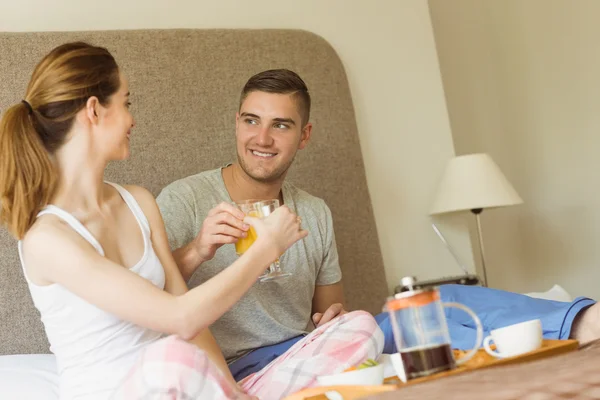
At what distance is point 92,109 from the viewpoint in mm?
1916

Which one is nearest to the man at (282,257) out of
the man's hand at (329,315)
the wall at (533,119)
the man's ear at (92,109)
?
the man's hand at (329,315)

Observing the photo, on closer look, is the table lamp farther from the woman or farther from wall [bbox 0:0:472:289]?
the woman

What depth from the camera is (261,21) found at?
3.18 metres

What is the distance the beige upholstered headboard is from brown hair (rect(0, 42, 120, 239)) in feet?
2.05

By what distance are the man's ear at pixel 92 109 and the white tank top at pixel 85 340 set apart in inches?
8.4

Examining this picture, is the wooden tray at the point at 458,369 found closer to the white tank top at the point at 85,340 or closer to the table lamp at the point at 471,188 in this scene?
the white tank top at the point at 85,340

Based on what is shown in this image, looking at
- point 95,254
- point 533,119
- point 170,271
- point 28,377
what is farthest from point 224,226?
point 533,119

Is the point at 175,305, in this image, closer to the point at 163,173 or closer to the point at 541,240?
the point at 163,173

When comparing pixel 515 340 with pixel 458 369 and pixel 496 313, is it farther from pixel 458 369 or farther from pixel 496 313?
pixel 496 313

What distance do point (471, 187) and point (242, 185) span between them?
118 centimetres

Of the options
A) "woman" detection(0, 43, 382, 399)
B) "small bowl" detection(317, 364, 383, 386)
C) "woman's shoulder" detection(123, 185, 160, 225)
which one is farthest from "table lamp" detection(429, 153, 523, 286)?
"small bowl" detection(317, 364, 383, 386)

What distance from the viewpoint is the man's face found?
8.36 ft

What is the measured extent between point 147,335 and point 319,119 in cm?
140

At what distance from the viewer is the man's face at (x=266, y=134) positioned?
8.36 ft
